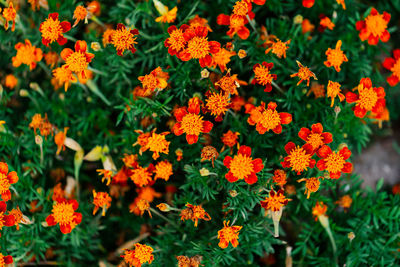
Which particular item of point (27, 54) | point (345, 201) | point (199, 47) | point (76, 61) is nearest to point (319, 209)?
point (345, 201)

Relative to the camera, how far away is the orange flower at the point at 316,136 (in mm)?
1930

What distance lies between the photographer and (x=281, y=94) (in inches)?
91.9

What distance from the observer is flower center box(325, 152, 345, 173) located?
1897 mm

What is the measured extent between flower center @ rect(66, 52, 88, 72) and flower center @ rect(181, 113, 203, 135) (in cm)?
59

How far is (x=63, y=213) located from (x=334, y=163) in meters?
1.38

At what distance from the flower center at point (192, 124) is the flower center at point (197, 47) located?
0.95 ft

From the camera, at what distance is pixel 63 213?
2055 mm

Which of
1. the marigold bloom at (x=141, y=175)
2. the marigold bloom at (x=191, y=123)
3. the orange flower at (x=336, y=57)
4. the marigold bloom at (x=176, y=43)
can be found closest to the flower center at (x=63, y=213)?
the marigold bloom at (x=141, y=175)

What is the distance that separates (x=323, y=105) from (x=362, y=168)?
2.87 ft

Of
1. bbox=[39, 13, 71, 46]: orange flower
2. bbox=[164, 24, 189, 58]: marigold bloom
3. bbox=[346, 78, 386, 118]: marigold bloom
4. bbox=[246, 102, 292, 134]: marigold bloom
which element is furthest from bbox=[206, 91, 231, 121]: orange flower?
bbox=[39, 13, 71, 46]: orange flower

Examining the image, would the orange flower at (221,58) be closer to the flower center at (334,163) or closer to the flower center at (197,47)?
the flower center at (197,47)

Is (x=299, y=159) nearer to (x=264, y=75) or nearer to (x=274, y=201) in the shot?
(x=274, y=201)

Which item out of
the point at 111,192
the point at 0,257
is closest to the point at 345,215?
the point at 111,192

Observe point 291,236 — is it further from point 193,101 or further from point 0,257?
point 0,257
